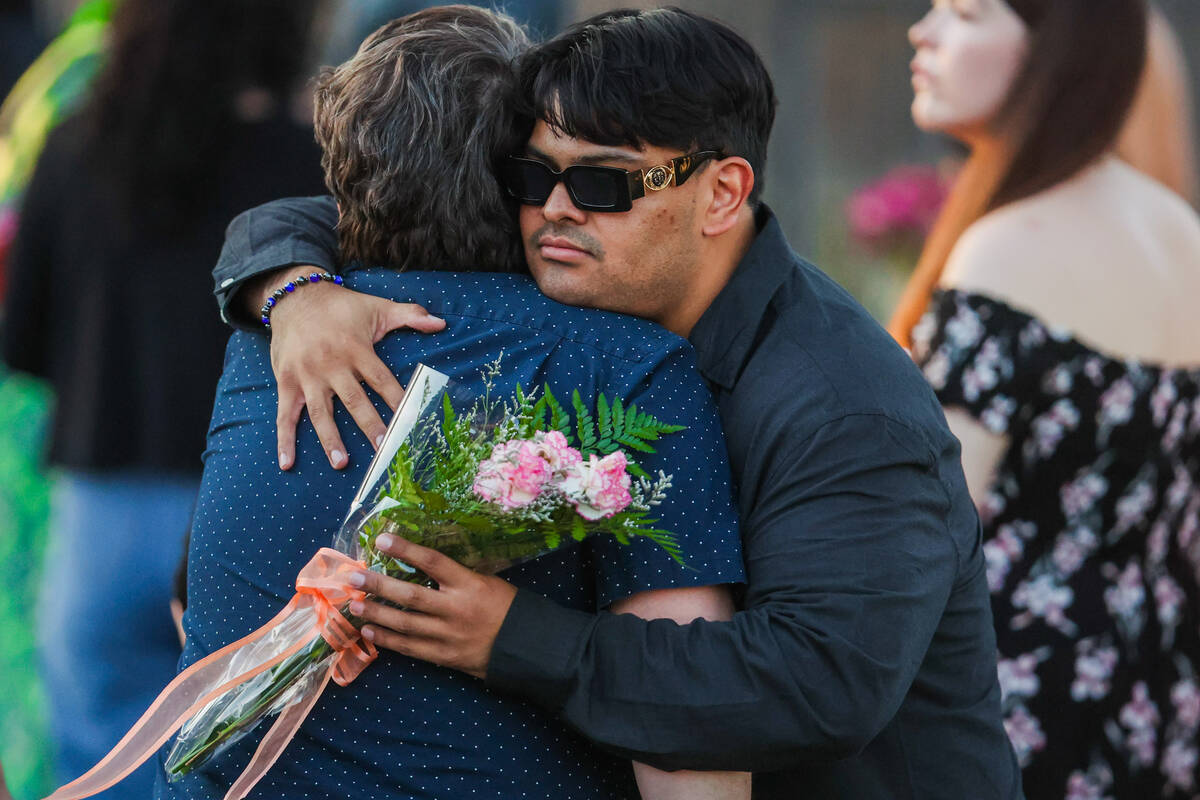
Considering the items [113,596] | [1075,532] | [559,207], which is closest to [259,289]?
[559,207]

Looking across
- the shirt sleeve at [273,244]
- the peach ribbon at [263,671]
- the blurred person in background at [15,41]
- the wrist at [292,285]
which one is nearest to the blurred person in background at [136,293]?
the shirt sleeve at [273,244]

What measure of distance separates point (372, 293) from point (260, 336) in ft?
0.87

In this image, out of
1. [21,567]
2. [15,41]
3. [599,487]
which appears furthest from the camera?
[15,41]

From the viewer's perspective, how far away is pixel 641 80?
2039mm

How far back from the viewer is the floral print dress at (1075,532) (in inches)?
120

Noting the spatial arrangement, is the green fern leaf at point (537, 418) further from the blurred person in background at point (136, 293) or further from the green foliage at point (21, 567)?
the green foliage at point (21, 567)

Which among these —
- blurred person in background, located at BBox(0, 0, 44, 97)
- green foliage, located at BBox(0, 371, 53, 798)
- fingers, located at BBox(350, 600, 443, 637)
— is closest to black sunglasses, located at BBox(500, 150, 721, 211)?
fingers, located at BBox(350, 600, 443, 637)

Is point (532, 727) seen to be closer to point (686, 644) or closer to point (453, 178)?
point (686, 644)

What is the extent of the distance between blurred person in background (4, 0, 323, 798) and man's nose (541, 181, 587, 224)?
64.2 inches

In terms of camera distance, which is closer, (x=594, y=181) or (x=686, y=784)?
(x=686, y=784)

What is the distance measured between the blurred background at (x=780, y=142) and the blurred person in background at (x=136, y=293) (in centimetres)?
11

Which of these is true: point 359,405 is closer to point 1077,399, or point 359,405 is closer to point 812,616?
point 812,616

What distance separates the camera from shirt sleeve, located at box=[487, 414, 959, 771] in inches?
70.8

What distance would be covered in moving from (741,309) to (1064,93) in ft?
4.85
